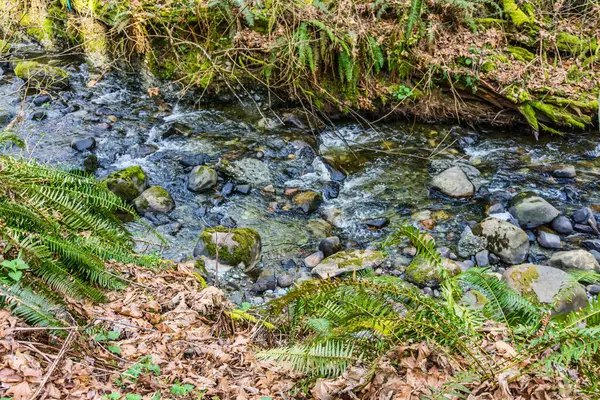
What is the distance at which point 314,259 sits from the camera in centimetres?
512

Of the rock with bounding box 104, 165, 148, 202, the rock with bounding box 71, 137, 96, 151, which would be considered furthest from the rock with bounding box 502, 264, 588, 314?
the rock with bounding box 71, 137, 96, 151

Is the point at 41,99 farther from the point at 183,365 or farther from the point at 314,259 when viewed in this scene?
the point at 183,365

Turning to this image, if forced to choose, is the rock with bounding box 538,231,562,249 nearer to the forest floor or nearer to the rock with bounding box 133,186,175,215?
the forest floor

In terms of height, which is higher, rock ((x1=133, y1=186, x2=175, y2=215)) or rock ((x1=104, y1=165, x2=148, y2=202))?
rock ((x1=104, y1=165, x2=148, y2=202))

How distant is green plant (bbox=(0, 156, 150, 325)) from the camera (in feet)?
7.13

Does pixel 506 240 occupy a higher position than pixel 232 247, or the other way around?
pixel 232 247

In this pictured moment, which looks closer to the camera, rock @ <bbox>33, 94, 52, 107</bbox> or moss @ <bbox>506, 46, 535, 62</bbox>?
A: rock @ <bbox>33, 94, 52, 107</bbox>

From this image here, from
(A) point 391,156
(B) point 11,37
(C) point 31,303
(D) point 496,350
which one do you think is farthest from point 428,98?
(B) point 11,37

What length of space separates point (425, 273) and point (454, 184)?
1975mm

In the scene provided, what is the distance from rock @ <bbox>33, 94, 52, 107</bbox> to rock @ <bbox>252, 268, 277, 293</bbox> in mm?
5574

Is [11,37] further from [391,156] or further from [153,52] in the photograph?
[391,156]

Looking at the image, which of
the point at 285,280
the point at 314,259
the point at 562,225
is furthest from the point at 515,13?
the point at 285,280

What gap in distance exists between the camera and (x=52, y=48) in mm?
9227

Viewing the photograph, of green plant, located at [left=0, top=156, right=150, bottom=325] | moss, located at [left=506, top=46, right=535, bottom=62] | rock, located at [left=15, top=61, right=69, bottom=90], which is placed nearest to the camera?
green plant, located at [left=0, top=156, right=150, bottom=325]
